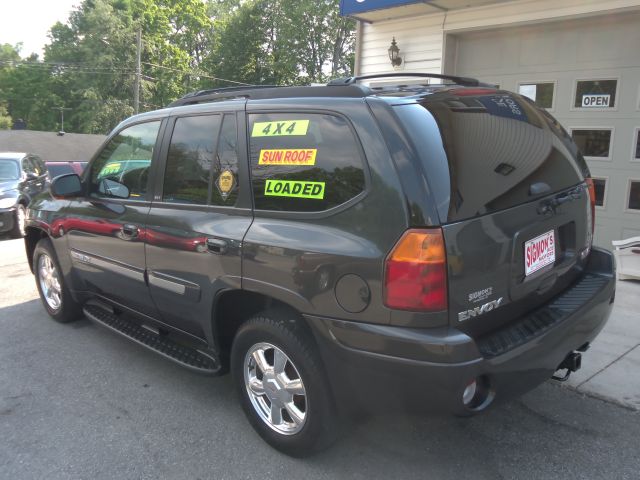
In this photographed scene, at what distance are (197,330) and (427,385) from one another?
1.56 metres

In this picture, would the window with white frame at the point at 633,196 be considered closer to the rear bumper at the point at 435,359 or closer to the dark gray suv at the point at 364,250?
the dark gray suv at the point at 364,250

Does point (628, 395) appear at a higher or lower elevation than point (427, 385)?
lower

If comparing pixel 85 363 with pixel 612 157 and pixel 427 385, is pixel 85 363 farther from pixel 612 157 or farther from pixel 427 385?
pixel 612 157

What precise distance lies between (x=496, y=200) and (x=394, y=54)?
20.0 feet

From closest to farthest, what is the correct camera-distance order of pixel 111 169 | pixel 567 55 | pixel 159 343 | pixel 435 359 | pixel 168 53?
pixel 435 359
pixel 159 343
pixel 111 169
pixel 567 55
pixel 168 53

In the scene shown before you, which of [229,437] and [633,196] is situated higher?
[633,196]

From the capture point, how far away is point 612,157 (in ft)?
20.2

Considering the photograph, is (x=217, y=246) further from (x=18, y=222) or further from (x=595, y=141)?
(x=18, y=222)

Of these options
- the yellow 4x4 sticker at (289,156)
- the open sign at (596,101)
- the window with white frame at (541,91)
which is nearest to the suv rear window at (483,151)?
the yellow 4x4 sticker at (289,156)

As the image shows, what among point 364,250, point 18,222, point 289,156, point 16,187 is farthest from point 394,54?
point 16,187

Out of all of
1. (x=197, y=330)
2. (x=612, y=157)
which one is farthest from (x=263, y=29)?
(x=197, y=330)

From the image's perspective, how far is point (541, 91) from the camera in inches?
265

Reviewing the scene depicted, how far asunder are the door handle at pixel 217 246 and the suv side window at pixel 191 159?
0.96 feet

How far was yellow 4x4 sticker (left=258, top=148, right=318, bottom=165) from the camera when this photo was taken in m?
2.53
